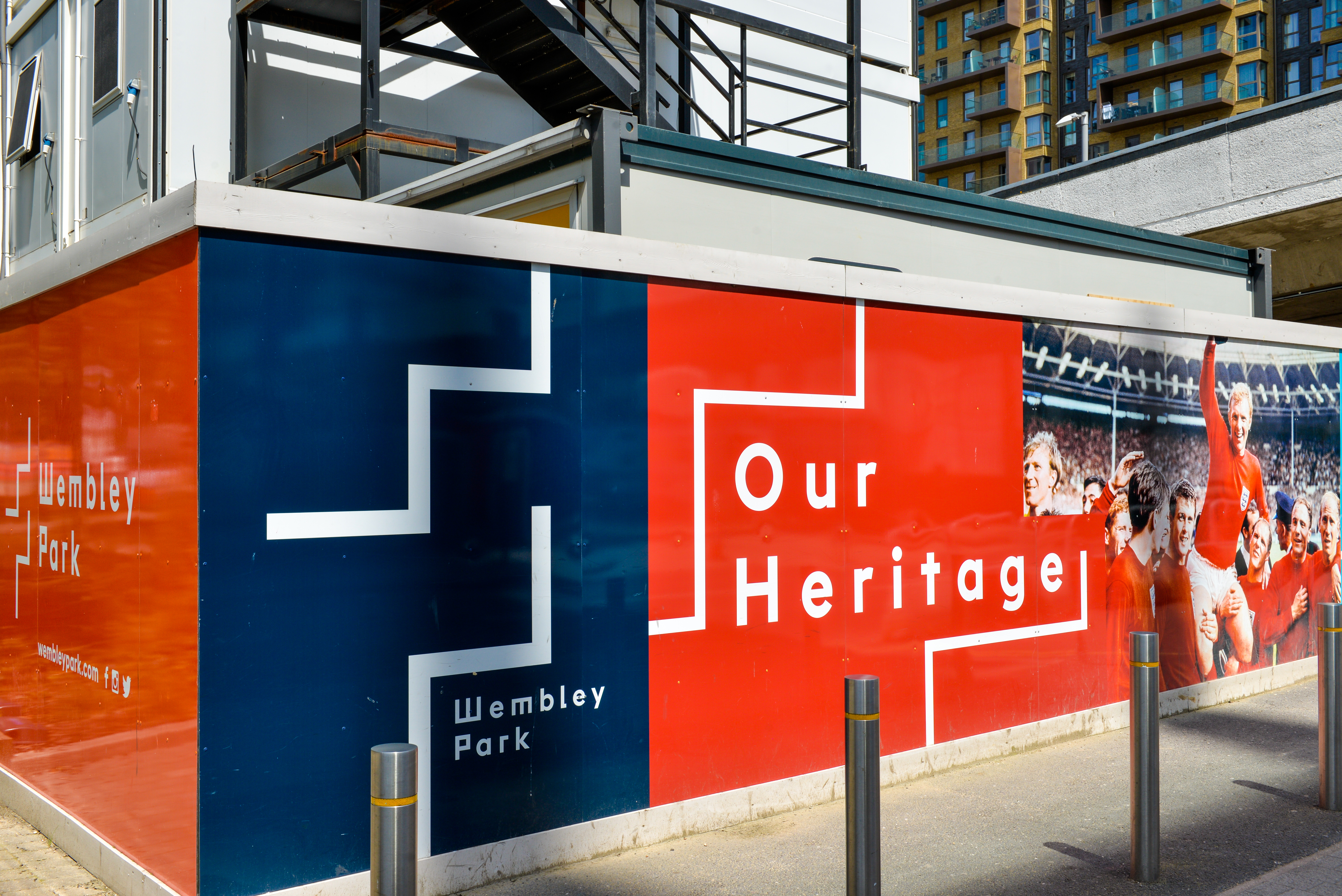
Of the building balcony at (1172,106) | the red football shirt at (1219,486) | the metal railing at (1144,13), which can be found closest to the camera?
the red football shirt at (1219,486)

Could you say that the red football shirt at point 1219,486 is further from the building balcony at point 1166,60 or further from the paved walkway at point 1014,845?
the building balcony at point 1166,60

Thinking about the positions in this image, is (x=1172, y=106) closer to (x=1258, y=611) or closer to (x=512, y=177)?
(x=1258, y=611)

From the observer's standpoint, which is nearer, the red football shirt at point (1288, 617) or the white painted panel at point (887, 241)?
the white painted panel at point (887, 241)

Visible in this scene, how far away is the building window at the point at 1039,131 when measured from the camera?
7744cm

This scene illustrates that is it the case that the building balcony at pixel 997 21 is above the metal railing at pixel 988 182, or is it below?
above

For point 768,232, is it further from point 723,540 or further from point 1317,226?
point 1317,226

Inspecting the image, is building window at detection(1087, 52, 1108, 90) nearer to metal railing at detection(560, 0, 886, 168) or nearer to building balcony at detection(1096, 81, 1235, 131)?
building balcony at detection(1096, 81, 1235, 131)

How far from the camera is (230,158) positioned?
10117mm

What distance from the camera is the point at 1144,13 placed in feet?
230

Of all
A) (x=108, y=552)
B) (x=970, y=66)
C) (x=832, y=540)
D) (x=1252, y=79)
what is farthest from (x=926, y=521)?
(x=970, y=66)

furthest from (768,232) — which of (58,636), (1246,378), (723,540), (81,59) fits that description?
(81,59)

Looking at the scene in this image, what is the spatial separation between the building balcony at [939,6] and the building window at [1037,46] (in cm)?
553

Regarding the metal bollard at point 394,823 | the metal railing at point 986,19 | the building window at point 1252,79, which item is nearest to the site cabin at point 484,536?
the metal bollard at point 394,823

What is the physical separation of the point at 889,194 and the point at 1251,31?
7079 centimetres
